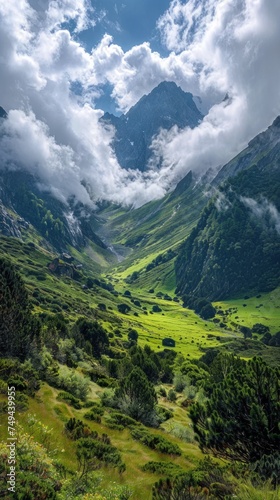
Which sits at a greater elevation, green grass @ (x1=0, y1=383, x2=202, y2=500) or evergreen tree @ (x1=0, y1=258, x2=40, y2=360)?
evergreen tree @ (x1=0, y1=258, x2=40, y2=360)

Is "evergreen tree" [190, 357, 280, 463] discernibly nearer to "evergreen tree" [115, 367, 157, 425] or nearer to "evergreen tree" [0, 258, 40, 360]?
"evergreen tree" [115, 367, 157, 425]

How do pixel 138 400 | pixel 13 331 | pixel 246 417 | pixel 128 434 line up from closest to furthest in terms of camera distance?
pixel 246 417, pixel 128 434, pixel 138 400, pixel 13 331

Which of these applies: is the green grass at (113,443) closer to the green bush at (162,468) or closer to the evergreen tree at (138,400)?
the green bush at (162,468)

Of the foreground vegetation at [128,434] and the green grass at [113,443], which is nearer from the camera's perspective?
the foreground vegetation at [128,434]

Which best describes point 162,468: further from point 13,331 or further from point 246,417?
point 13,331

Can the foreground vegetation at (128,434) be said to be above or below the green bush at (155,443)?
above

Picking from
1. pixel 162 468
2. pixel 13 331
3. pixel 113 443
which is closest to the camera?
pixel 162 468

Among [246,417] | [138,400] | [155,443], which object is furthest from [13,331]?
[246,417]

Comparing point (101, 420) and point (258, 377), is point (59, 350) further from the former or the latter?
point (258, 377)

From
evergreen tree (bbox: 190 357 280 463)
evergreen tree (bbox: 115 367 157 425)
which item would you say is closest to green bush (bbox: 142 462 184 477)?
evergreen tree (bbox: 190 357 280 463)

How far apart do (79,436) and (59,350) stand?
39.9m

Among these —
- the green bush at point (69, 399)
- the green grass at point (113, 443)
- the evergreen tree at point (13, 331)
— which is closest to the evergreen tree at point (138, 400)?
the green grass at point (113, 443)

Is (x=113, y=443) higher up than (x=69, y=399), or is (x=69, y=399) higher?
(x=69, y=399)

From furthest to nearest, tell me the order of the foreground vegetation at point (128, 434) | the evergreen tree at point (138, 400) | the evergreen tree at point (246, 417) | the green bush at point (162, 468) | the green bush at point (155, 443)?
1. the evergreen tree at point (138, 400)
2. the green bush at point (155, 443)
3. the green bush at point (162, 468)
4. the evergreen tree at point (246, 417)
5. the foreground vegetation at point (128, 434)
